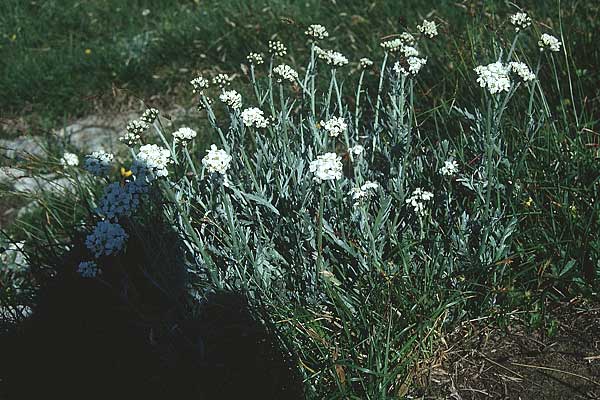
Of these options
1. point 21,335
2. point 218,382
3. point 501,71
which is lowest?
point 218,382

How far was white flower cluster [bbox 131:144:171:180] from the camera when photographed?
2.17 m

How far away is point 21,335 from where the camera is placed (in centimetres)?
291

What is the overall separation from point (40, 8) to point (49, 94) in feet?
4.87

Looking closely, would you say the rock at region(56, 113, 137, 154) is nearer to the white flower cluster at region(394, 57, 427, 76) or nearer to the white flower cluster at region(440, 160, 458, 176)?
the white flower cluster at region(394, 57, 427, 76)

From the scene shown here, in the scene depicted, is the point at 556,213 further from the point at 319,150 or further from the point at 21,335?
the point at 21,335

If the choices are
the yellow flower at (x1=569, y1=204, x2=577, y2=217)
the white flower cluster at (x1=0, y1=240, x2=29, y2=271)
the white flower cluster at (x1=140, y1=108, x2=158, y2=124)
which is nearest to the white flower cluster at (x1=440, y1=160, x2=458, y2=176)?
the yellow flower at (x1=569, y1=204, x2=577, y2=217)

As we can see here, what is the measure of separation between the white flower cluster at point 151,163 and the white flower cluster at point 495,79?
3.46 ft

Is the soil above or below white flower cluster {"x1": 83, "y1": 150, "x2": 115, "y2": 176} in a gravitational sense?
below

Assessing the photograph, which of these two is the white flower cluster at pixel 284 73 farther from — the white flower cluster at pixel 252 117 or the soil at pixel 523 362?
the soil at pixel 523 362

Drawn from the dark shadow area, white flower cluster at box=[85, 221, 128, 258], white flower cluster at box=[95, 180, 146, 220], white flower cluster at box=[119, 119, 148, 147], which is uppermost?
white flower cluster at box=[119, 119, 148, 147]

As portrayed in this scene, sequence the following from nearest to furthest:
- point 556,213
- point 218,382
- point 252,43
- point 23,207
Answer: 1. point 218,382
2. point 556,213
3. point 23,207
4. point 252,43

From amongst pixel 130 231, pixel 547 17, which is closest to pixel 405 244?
pixel 130 231

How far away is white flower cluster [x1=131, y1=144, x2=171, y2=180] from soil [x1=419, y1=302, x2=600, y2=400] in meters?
1.15

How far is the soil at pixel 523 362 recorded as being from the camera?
2.31 m
